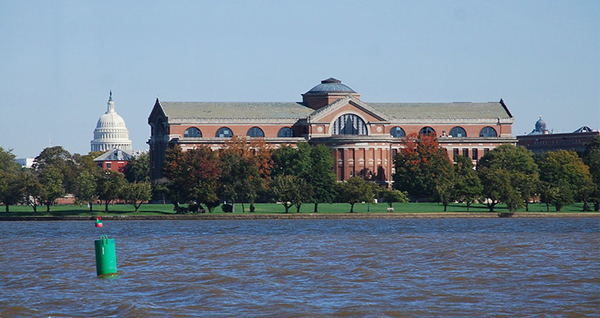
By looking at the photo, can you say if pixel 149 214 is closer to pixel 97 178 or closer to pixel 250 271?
pixel 97 178

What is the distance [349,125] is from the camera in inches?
5891

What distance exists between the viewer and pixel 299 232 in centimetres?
7912

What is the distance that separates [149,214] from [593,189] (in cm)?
4629

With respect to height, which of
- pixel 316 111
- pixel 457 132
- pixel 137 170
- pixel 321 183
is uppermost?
pixel 316 111

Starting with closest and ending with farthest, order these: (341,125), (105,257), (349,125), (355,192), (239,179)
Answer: (105,257)
(355,192)
(239,179)
(349,125)
(341,125)

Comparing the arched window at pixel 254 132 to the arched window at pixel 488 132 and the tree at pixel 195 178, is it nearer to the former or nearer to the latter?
the tree at pixel 195 178

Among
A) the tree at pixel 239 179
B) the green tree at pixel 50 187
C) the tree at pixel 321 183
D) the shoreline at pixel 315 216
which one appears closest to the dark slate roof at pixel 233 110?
the tree at pixel 321 183

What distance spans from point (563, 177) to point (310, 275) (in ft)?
291

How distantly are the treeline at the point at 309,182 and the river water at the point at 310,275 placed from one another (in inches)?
1397

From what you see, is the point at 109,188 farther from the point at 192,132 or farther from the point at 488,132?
the point at 488,132

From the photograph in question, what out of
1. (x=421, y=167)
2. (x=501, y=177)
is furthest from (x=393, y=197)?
(x=421, y=167)

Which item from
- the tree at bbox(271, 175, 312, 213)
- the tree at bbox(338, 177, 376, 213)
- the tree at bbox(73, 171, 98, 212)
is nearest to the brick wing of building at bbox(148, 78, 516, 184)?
the tree at bbox(73, 171, 98, 212)

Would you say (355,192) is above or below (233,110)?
below

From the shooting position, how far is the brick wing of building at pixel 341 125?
479 ft
